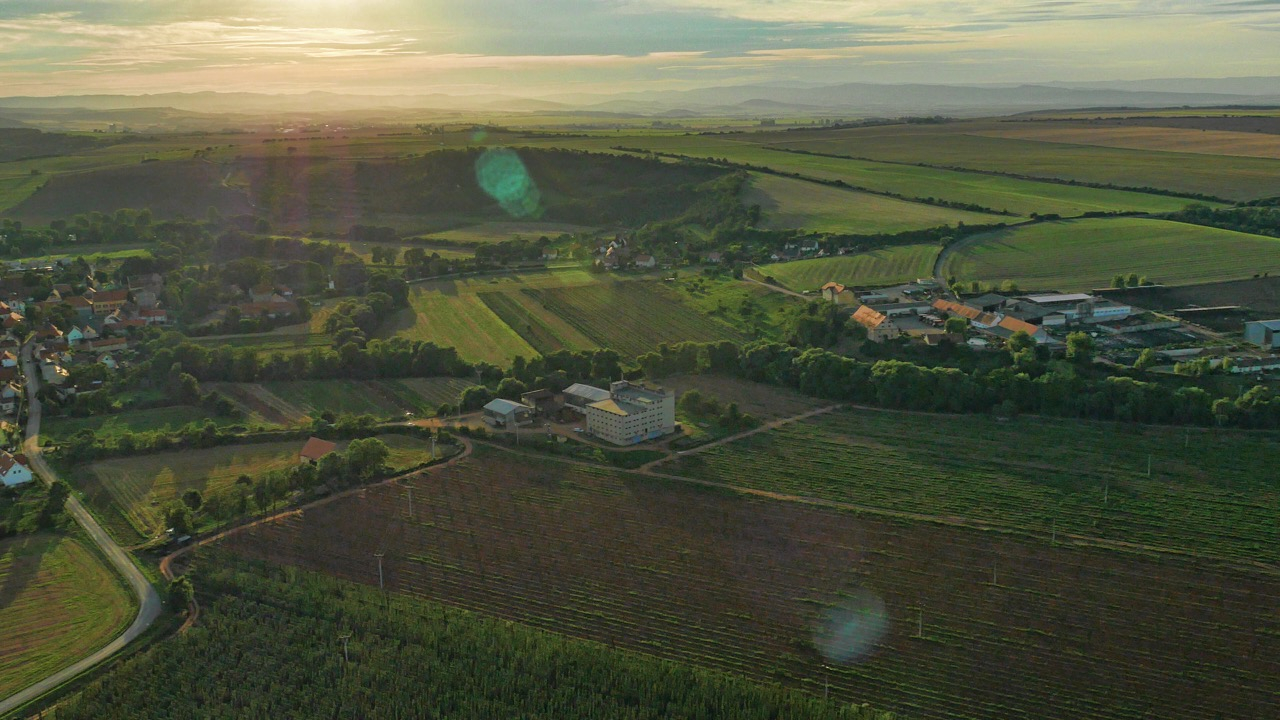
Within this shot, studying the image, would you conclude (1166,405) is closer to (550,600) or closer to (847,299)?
(847,299)

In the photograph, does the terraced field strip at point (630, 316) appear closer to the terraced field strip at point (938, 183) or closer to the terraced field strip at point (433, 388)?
the terraced field strip at point (433, 388)

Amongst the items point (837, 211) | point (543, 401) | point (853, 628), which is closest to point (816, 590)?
point (853, 628)

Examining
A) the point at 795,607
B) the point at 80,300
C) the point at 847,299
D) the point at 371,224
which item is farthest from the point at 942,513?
the point at 371,224

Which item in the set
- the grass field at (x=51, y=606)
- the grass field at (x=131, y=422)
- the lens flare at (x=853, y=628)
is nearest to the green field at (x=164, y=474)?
the grass field at (x=51, y=606)

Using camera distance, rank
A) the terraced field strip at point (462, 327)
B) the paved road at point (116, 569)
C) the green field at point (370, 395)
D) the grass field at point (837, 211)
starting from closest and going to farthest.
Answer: the paved road at point (116, 569) → the green field at point (370, 395) → the terraced field strip at point (462, 327) → the grass field at point (837, 211)

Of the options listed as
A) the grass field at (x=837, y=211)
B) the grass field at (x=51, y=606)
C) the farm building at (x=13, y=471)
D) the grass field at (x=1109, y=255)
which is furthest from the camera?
the grass field at (x=837, y=211)
